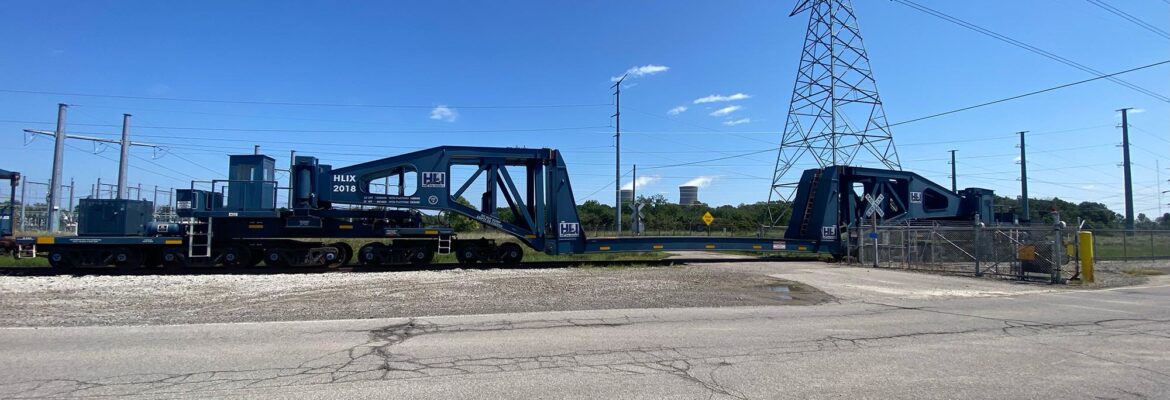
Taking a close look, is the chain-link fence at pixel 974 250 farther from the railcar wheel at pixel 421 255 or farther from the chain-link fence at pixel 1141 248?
the railcar wheel at pixel 421 255

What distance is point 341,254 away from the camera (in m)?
17.3

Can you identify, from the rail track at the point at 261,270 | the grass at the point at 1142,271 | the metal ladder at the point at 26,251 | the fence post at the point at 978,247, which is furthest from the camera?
the grass at the point at 1142,271

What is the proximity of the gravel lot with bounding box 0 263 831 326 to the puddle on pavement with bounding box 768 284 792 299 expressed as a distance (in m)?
0.06

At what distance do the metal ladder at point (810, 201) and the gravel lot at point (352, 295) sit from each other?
752 centimetres

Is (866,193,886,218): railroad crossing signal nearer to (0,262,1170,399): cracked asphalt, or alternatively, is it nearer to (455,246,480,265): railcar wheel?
(0,262,1170,399): cracked asphalt

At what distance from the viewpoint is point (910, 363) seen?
20.6 ft

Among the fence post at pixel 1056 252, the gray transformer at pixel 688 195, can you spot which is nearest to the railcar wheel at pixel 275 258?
the fence post at pixel 1056 252

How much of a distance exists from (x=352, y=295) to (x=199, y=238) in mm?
7448

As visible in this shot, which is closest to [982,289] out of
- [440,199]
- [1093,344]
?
[1093,344]

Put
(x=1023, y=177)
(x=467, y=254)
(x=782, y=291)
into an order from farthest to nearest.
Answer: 1. (x=1023, y=177)
2. (x=467, y=254)
3. (x=782, y=291)

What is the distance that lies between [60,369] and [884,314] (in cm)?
1068

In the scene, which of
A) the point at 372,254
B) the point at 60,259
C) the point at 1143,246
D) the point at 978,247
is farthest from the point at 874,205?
the point at 60,259

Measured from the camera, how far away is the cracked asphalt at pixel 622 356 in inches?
205

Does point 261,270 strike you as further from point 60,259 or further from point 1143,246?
point 1143,246
